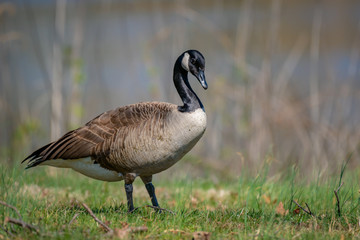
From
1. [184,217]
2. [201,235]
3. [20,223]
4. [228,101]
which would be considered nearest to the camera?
[20,223]

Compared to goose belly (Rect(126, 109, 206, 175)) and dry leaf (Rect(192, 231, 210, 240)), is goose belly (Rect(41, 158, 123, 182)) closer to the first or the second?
goose belly (Rect(126, 109, 206, 175))

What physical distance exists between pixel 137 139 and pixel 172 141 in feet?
1.12

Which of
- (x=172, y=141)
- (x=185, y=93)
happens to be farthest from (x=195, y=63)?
(x=172, y=141)

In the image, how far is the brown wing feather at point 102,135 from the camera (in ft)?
15.2

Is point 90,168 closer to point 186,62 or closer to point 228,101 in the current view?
point 186,62

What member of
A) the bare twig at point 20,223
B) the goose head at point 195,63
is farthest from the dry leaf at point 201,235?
the goose head at point 195,63

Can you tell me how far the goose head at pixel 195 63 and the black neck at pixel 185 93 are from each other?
0.40 ft

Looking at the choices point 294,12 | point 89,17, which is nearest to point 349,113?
point 89,17

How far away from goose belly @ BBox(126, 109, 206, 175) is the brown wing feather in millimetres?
207

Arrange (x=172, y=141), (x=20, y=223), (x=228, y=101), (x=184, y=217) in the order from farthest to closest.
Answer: (x=228, y=101)
(x=172, y=141)
(x=184, y=217)
(x=20, y=223)

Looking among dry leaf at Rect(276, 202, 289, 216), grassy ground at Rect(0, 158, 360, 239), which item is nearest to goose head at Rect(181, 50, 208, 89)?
grassy ground at Rect(0, 158, 360, 239)

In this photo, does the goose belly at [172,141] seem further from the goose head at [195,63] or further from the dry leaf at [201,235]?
the dry leaf at [201,235]

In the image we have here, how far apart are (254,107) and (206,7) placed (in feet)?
30.4

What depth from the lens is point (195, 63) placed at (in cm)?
476
